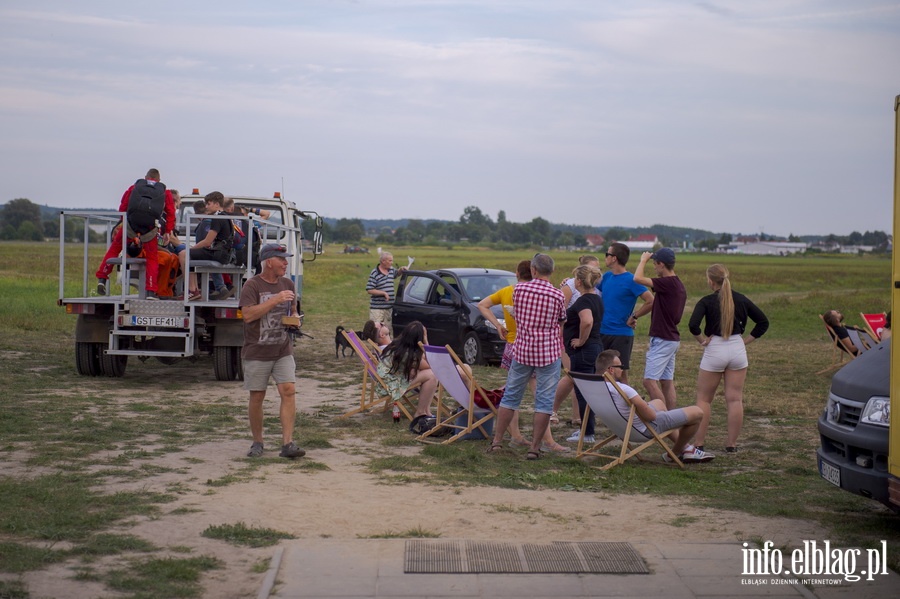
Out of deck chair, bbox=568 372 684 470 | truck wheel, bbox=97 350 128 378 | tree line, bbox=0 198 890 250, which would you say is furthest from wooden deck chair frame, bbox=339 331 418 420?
tree line, bbox=0 198 890 250

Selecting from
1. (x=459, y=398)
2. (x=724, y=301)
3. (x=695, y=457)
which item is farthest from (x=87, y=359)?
(x=724, y=301)

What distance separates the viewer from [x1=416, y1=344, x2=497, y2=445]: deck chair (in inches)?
340

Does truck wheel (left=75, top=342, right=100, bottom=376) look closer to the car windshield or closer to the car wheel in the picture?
the car wheel

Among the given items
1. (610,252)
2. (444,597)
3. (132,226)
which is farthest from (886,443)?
(132,226)

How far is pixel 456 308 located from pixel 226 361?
3848 mm

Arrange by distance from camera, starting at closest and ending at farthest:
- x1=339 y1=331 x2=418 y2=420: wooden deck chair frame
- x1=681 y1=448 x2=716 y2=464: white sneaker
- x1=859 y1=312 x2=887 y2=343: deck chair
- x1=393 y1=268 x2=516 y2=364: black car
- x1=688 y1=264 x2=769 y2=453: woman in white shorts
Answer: x1=681 y1=448 x2=716 y2=464: white sneaker → x1=688 y1=264 x2=769 y2=453: woman in white shorts → x1=339 y1=331 x2=418 y2=420: wooden deck chair frame → x1=393 y1=268 x2=516 y2=364: black car → x1=859 y1=312 x2=887 y2=343: deck chair

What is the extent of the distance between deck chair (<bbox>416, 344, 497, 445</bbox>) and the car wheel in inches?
213

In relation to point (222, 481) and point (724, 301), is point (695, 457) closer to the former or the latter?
point (724, 301)

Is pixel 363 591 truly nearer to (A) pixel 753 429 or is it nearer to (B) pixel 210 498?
(B) pixel 210 498

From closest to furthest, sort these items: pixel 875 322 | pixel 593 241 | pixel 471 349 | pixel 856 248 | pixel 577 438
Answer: pixel 577 438, pixel 471 349, pixel 875 322, pixel 856 248, pixel 593 241

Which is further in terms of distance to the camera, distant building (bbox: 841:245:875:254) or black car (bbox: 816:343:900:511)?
distant building (bbox: 841:245:875:254)

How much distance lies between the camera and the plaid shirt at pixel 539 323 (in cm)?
805

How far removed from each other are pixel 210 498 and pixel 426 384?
129 inches

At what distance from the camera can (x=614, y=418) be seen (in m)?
7.77
